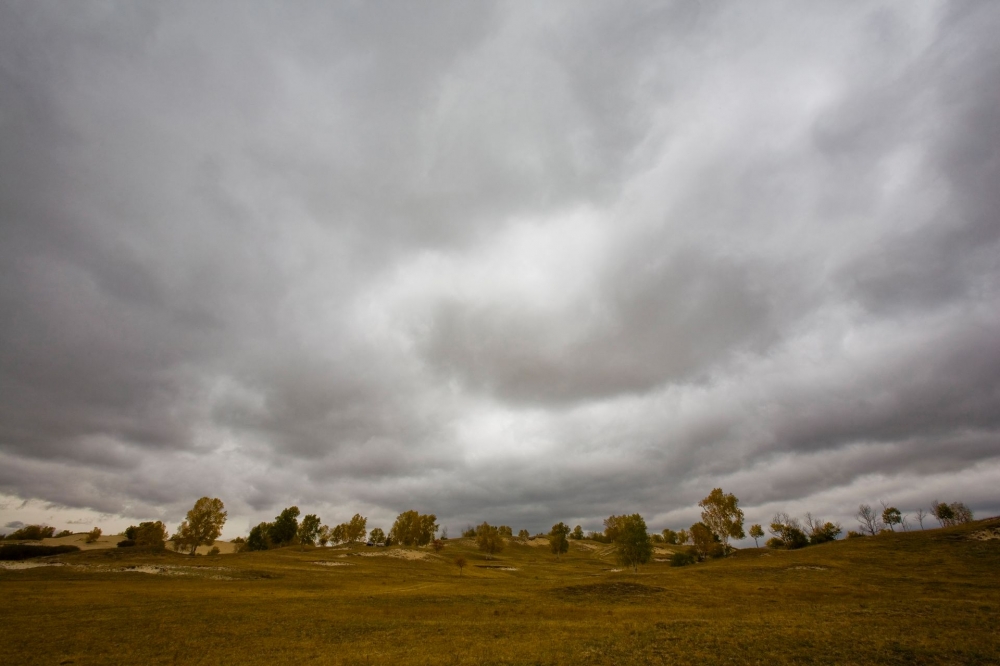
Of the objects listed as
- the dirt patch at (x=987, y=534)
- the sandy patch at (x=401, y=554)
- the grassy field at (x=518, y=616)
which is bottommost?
the sandy patch at (x=401, y=554)

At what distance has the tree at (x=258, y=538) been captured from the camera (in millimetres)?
157750

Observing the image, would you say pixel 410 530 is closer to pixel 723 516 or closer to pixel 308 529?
pixel 308 529

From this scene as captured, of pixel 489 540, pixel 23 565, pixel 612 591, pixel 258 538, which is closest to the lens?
pixel 612 591

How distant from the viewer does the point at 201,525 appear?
368 feet

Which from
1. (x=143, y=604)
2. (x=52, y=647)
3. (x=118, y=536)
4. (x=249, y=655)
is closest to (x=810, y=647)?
(x=249, y=655)

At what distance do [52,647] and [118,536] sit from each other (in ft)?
574

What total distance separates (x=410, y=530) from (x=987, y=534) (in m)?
142

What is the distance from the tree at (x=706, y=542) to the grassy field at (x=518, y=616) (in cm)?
5150

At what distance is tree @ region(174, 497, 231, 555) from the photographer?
11112 centimetres

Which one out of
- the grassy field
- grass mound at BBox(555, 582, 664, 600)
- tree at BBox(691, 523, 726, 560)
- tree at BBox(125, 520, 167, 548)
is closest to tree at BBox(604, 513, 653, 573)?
the grassy field

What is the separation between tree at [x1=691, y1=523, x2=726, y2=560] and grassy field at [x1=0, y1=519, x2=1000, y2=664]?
169 ft

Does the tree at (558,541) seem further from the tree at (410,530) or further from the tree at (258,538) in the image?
the tree at (258,538)

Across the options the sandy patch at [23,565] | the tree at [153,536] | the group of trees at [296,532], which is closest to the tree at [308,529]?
the group of trees at [296,532]

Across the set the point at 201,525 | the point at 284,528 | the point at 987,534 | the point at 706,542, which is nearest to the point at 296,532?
the point at 284,528
